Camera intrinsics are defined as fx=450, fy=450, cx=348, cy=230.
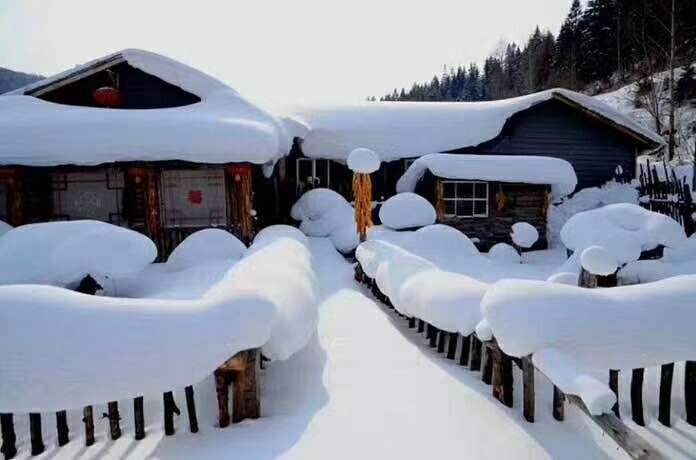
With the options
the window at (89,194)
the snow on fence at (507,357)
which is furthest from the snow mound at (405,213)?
the window at (89,194)

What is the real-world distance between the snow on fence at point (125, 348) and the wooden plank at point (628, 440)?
2492 mm

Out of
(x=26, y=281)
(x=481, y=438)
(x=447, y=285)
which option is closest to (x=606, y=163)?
(x=447, y=285)

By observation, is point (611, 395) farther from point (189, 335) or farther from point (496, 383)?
point (189, 335)

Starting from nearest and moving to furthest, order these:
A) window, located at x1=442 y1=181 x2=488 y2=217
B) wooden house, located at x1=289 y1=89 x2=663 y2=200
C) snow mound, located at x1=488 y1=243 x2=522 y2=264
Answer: snow mound, located at x1=488 y1=243 x2=522 y2=264
window, located at x1=442 y1=181 x2=488 y2=217
wooden house, located at x1=289 y1=89 x2=663 y2=200

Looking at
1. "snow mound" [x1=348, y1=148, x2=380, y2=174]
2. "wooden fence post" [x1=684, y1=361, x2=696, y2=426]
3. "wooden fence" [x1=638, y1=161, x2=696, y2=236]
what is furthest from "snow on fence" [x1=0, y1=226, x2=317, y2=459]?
"wooden fence" [x1=638, y1=161, x2=696, y2=236]

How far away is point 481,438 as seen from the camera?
331 centimetres

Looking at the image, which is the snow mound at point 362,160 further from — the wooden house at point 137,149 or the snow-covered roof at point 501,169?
the snow-covered roof at point 501,169

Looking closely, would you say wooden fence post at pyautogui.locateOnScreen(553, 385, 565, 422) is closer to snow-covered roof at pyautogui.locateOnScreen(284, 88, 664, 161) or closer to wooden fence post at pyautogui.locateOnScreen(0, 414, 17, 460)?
wooden fence post at pyautogui.locateOnScreen(0, 414, 17, 460)

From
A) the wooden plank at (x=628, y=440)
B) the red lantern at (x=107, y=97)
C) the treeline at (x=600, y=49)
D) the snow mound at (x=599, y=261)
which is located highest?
the treeline at (x=600, y=49)

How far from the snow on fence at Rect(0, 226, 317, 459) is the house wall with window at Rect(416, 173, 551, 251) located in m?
12.0

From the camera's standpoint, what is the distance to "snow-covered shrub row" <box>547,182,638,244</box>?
16250mm

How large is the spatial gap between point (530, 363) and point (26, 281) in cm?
722

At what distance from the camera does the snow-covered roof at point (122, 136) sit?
417 inches

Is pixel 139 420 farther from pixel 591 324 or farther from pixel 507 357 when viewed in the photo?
pixel 591 324
